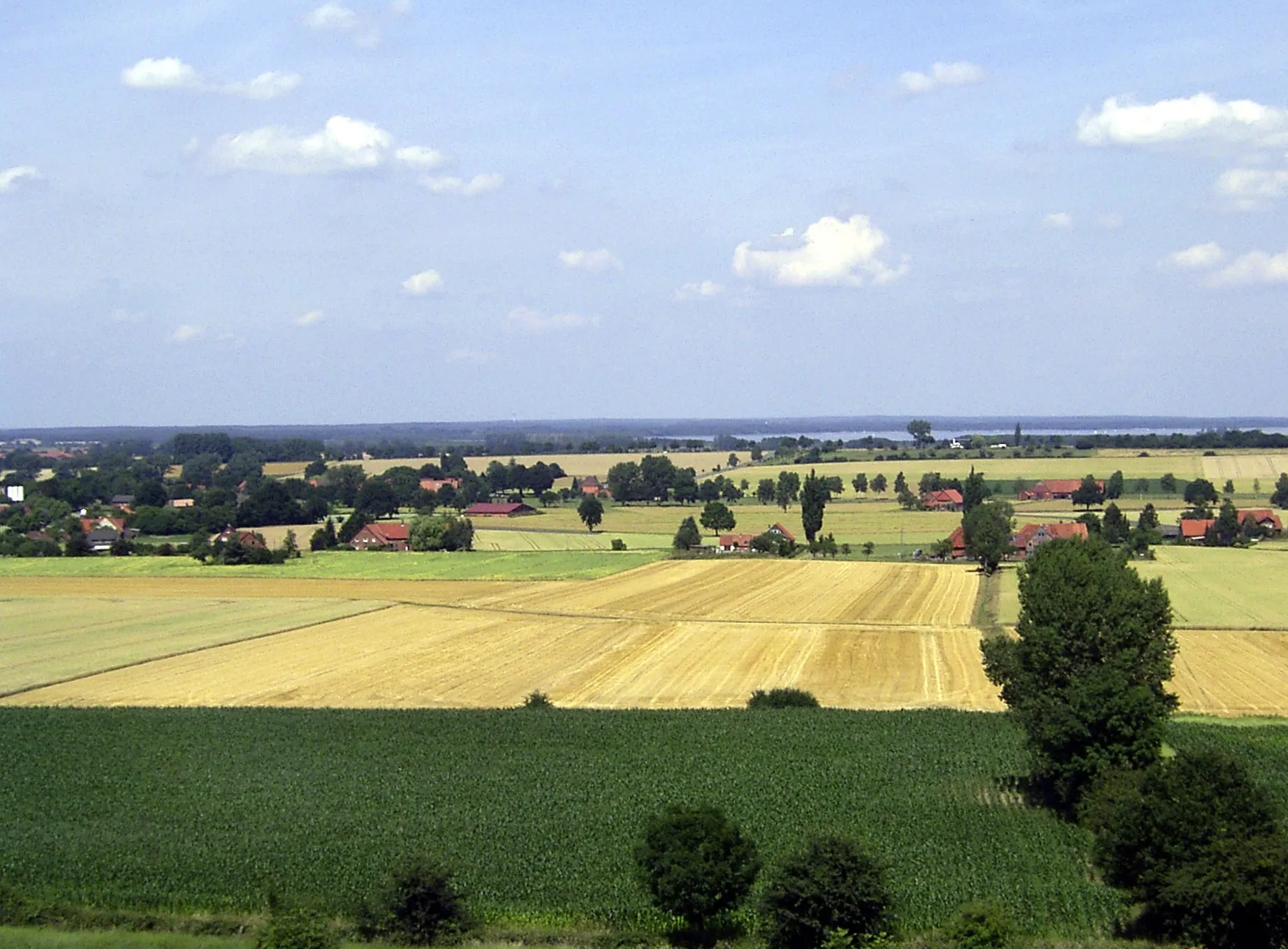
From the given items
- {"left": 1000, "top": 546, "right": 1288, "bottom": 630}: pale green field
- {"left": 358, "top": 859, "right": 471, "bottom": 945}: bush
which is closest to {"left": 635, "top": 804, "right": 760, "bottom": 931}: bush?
{"left": 358, "top": 859, "right": 471, "bottom": 945}: bush

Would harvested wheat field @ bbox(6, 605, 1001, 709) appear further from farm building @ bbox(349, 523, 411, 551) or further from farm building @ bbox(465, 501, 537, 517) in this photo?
farm building @ bbox(465, 501, 537, 517)

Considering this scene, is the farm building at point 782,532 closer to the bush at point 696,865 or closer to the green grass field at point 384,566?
the green grass field at point 384,566

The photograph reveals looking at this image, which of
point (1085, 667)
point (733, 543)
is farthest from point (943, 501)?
point (1085, 667)

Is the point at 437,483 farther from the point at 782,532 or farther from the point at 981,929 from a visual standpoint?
the point at 981,929

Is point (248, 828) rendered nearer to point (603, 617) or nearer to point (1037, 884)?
point (1037, 884)

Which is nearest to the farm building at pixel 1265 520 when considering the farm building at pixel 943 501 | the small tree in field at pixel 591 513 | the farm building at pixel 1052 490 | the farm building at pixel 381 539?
the farm building at pixel 1052 490

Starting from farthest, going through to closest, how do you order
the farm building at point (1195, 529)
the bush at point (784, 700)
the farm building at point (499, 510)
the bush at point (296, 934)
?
1. the farm building at point (499, 510)
2. the farm building at point (1195, 529)
3. the bush at point (784, 700)
4. the bush at point (296, 934)

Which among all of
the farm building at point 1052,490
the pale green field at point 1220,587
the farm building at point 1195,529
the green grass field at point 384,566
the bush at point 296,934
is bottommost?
the green grass field at point 384,566
